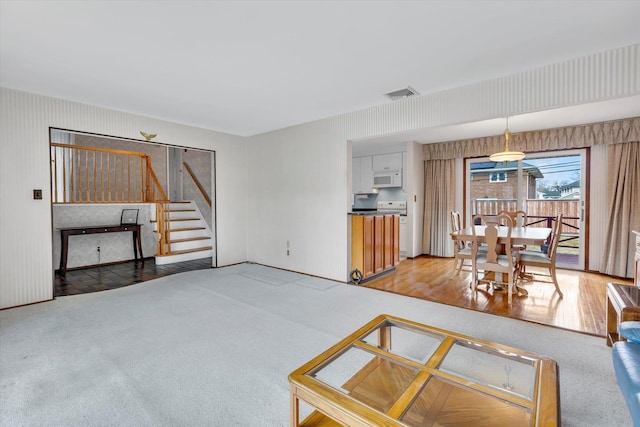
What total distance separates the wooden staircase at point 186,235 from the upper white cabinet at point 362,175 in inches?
140

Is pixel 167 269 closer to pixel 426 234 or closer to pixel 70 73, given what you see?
pixel 70 73

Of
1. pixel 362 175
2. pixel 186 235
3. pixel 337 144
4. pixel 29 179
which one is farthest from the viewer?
pixel 362 175

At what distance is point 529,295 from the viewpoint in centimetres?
364

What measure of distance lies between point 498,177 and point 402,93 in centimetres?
360

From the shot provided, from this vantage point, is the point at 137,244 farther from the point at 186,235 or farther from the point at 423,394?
the point at 423,394

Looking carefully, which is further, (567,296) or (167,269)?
(167,269)

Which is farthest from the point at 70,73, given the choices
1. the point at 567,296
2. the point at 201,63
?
the point at 567,296

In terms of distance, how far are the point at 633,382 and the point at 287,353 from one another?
1.85 meters

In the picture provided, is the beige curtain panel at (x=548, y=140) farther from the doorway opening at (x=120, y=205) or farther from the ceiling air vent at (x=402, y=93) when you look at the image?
the doorway opening at (x=120, y=205)

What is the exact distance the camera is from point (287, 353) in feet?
7.22

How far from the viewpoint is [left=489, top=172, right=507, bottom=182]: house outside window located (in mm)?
5740

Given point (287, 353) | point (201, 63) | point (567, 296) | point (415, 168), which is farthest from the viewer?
point (415, 168)

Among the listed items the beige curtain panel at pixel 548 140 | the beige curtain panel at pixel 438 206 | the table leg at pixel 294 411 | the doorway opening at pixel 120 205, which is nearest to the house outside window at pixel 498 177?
the beige curtain panel at pixel 548 140

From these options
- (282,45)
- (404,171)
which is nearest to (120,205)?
(282,45)
